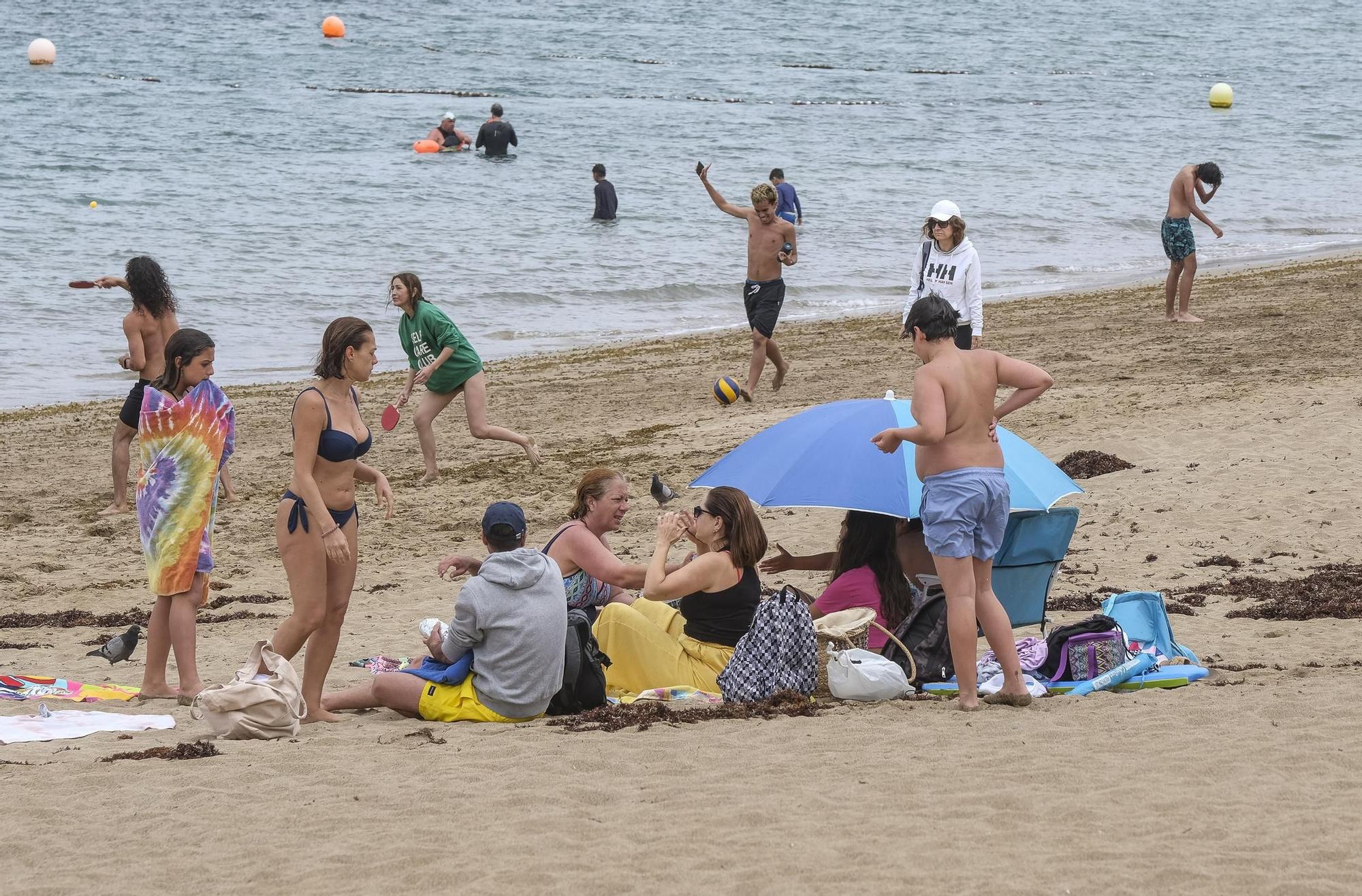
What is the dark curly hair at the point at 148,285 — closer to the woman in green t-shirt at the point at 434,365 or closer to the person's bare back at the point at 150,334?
the person's bare back at the point at 150,334

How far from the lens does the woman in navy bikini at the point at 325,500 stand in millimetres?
5133

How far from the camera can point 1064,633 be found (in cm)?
559

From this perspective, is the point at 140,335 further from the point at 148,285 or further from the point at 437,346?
the point at 437,346

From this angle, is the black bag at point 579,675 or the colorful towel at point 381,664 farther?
the colorful towel at point 381,664

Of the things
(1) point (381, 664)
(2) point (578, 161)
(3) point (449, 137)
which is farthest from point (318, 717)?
(3) point (449, 137)

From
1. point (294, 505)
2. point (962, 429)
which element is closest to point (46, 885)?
point (294, 505)

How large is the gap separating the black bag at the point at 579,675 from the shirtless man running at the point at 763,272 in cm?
623

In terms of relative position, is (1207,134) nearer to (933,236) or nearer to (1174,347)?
(1174,347)

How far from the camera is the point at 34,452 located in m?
11.2

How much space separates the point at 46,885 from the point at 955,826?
2444 millimetres

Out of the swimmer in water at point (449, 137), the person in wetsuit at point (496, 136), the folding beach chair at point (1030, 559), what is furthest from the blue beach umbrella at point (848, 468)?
the swimmer in water at point (449, 137)

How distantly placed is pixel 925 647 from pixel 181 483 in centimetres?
307

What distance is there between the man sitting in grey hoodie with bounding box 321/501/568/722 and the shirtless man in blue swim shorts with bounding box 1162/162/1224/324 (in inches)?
387

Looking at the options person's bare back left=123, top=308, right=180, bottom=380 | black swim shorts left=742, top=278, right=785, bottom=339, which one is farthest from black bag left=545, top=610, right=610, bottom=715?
black swim shorts left=742, top=278, right=785, bottom=339
